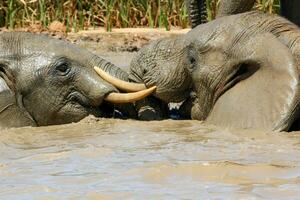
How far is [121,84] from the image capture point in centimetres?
813

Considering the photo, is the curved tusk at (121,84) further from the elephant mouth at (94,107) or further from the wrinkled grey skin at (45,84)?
the elephant mouth at (94,107)

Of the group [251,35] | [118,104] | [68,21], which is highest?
[251,35]

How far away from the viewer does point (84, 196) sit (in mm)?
5770

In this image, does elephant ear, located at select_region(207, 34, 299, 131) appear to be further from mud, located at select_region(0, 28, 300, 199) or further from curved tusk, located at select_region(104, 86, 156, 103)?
curved tusk, located at select_region(104, 86, 156, 103)

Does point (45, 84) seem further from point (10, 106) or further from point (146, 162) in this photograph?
point (146, 162)

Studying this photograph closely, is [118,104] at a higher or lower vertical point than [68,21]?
higher

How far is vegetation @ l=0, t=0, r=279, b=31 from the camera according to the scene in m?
16.8

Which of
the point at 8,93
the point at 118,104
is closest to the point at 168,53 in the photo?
the point at 118,104

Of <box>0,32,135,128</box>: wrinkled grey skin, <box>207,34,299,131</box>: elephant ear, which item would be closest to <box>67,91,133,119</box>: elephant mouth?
<box>0,32,135,128</box>: wrinkled grey skin

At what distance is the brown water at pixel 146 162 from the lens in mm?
5871

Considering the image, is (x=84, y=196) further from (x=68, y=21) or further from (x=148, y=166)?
(x=68, y=21)

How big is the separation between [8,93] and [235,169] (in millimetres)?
2337

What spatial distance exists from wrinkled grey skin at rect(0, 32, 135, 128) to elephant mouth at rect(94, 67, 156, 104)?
1.6 inches

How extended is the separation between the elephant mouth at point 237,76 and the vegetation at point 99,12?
872cm
